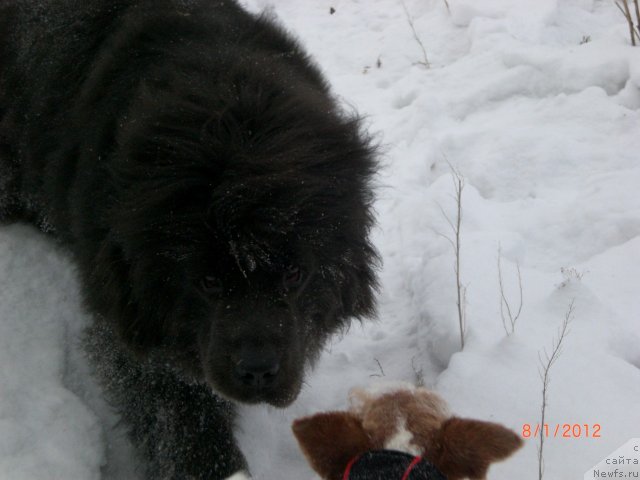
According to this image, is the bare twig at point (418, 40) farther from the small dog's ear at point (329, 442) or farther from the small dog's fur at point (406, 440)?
the small dog's ear at point (329, 442)

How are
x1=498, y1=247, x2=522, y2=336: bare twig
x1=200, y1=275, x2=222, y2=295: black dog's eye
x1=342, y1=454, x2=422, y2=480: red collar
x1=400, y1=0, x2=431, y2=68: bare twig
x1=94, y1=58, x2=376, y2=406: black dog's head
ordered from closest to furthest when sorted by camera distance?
x1=342, y1=454, x2=422, y2=480: red collar → x1=94, y1=58, x2=376, y2=406: black dog's head → x1=200, y1=275, x2=222, y2=295: black dog's eye → x1=498, y1=247, x2=522, y2=336: bare twig → x1=400, y1=0, x2=431, y2=68: bare twig

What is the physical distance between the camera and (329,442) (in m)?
2.09

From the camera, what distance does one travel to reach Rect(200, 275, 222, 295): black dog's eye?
2414 millimetres

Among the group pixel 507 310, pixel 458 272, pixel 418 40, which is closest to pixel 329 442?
pixel 458 272

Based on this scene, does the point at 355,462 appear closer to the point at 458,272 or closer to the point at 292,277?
the point at 292,277

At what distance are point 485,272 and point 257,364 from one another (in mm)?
1947

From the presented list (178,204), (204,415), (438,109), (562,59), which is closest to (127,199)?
(178,204)

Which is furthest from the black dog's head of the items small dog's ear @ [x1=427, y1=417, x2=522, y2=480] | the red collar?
small dog's ear @ [x1=427, y1=417, x2=522, y2=480]

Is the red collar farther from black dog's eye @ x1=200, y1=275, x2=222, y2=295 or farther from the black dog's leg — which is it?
the black dog's leg

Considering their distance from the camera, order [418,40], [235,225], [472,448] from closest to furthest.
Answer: [472,448] → [235,225] → [418,40]

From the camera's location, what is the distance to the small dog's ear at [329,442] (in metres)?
2.09

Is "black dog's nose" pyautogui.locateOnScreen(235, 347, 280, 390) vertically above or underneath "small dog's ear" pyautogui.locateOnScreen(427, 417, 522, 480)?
underneath

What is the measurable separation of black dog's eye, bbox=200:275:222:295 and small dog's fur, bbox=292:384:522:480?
0.65 m

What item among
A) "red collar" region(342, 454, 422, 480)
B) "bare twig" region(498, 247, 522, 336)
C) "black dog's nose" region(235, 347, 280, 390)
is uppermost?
"red collar" region(342, 454, 422, 480)
